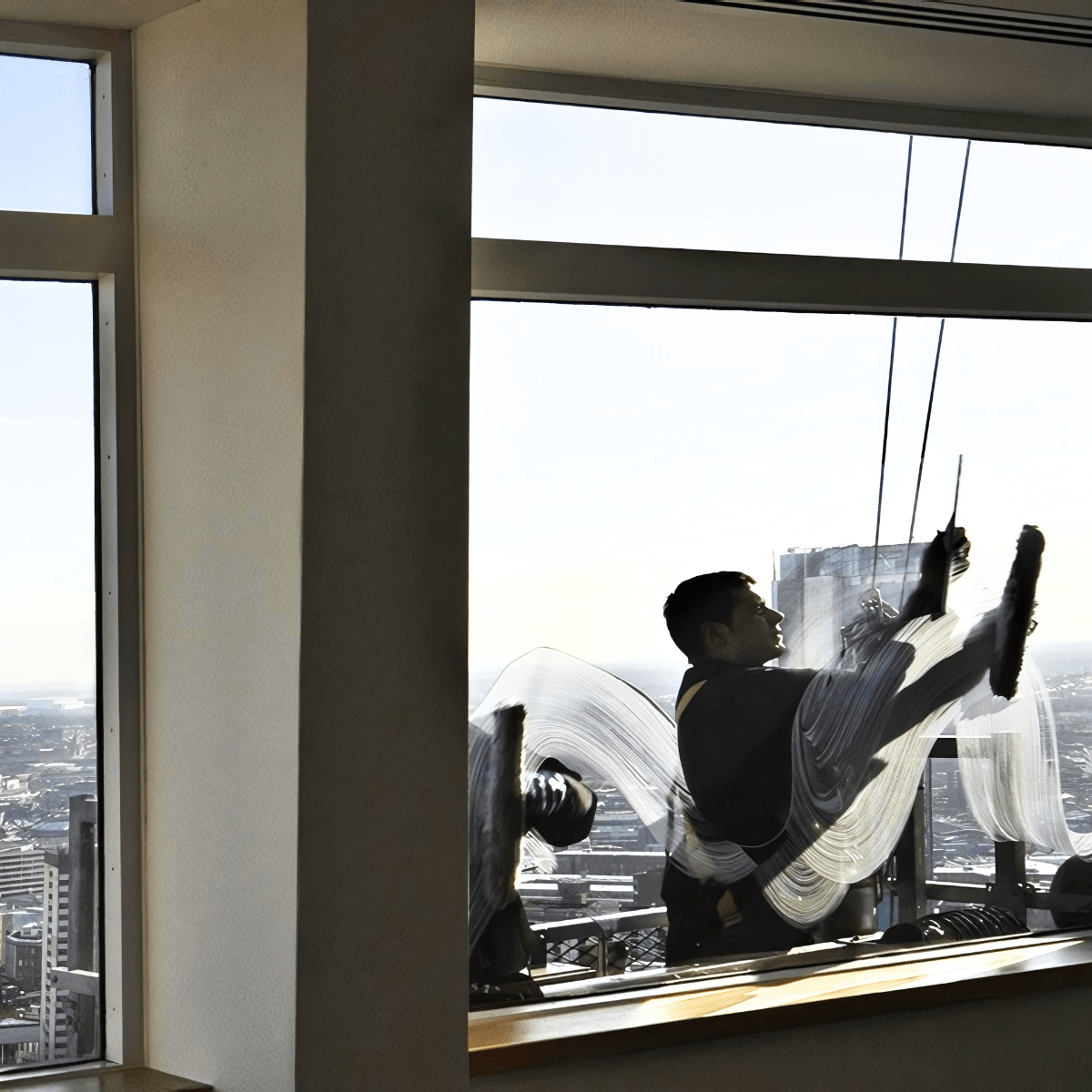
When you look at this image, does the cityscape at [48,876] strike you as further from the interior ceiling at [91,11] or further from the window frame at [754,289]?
the interior ceiling at [91,11]

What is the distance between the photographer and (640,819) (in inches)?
104

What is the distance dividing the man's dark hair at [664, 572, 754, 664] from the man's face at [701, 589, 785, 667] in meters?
0.01

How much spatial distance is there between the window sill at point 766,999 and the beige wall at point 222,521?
19.6 inches

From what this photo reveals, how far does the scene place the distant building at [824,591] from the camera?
9.14 feet

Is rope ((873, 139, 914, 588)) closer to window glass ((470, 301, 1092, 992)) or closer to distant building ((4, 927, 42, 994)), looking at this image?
window glass ((470, 301, 1092, 992))

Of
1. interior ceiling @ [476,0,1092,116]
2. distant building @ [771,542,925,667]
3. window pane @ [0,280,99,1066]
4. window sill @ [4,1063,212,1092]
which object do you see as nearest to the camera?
window sill @ [4,1063,212,1092]

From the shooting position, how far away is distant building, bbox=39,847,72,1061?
7.67 ft

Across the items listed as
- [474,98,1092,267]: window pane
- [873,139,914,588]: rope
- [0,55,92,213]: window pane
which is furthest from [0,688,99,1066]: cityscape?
[873,139,914,588]: rope

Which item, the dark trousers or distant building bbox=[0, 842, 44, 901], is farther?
the dark trousers

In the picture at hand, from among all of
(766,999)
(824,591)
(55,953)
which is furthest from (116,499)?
(766,999)

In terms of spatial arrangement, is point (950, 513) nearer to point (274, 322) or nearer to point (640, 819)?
point (640, 819)

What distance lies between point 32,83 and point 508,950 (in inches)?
71.9

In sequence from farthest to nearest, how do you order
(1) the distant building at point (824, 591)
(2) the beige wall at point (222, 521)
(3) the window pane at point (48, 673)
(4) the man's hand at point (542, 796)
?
(1) the distant building at point (824, 591) < (4) the man's hand at point (542, 796) < (3) the window pane at point (48, 673) < (2) the beige wall at point (222, 521)

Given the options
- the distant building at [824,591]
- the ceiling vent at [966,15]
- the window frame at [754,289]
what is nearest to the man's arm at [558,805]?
the window frame at [754,289]
